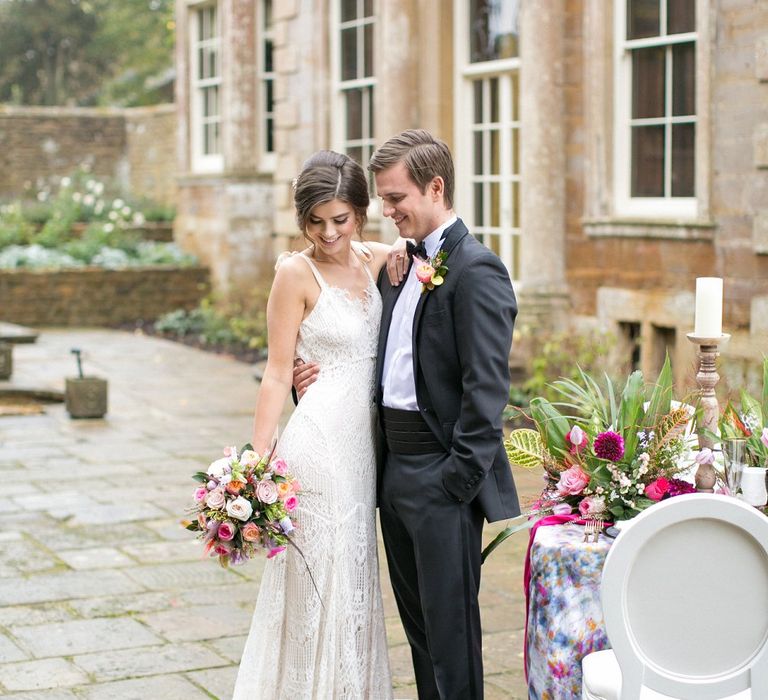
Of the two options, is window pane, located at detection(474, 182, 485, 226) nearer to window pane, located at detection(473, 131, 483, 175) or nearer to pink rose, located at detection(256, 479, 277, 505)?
window pane, located at detection(473, 131, 483, 175)

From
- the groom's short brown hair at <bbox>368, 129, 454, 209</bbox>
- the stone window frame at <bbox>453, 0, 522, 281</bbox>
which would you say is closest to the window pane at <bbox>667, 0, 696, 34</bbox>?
the stone window frame at <bbox>453, 0, 522, 281</bbox>

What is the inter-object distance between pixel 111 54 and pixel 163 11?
331 centimetres

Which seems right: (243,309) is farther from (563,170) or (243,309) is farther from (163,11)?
(163,11)

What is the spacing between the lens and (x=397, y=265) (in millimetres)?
3951

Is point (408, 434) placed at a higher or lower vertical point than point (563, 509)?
higher

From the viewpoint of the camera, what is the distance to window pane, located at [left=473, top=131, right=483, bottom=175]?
1245 centimetres

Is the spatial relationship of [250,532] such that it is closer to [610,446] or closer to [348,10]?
[610,446]

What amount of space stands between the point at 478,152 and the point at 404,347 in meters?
8.92

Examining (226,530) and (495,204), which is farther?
(495,204)

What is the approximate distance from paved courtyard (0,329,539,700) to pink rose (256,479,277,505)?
125 centimetres

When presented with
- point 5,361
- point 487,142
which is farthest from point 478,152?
point 5,361

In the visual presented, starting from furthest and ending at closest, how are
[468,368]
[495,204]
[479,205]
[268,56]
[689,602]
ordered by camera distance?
1. [268,56]
2. [479,205]
3. [495,204]
4. [468,368]
5. [689,602]

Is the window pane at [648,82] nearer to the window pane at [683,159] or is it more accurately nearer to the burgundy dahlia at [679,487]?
the window pane at [683,159]

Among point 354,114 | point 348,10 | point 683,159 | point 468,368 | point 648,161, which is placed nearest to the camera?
point 468,368
